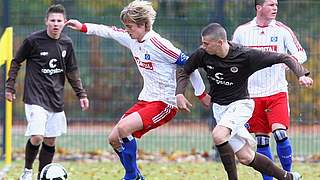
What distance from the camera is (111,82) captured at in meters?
16.3

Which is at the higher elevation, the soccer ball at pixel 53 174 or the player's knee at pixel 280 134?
the player's knee at pixel 280 134

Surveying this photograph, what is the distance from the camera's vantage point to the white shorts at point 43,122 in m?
12.0

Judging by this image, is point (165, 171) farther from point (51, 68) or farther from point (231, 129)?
point (231, 129)

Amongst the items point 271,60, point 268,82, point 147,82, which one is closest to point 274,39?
point 268,82

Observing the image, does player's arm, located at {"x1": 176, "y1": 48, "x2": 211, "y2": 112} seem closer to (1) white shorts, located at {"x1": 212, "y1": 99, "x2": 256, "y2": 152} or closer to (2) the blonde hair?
(1) white shorts, located at {"x1": 212, "y1": 99, "x2": 256, "y2": 152}

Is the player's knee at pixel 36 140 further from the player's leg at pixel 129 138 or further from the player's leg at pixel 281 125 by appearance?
the player's leg at pixel 281 125

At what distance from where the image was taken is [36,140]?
480 inches

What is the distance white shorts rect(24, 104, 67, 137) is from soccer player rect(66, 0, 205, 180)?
4.00 feet

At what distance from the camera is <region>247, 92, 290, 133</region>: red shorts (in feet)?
38.3

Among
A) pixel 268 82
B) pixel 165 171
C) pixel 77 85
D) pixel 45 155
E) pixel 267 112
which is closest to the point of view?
pixel 267 112

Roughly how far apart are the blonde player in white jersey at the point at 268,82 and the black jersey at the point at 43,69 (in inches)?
84.9

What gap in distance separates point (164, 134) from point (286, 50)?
482cm

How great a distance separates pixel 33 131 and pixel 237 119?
8.85 ft

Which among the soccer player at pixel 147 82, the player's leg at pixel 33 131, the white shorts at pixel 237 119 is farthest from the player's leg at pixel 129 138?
the player's leg at pixel 33 131
